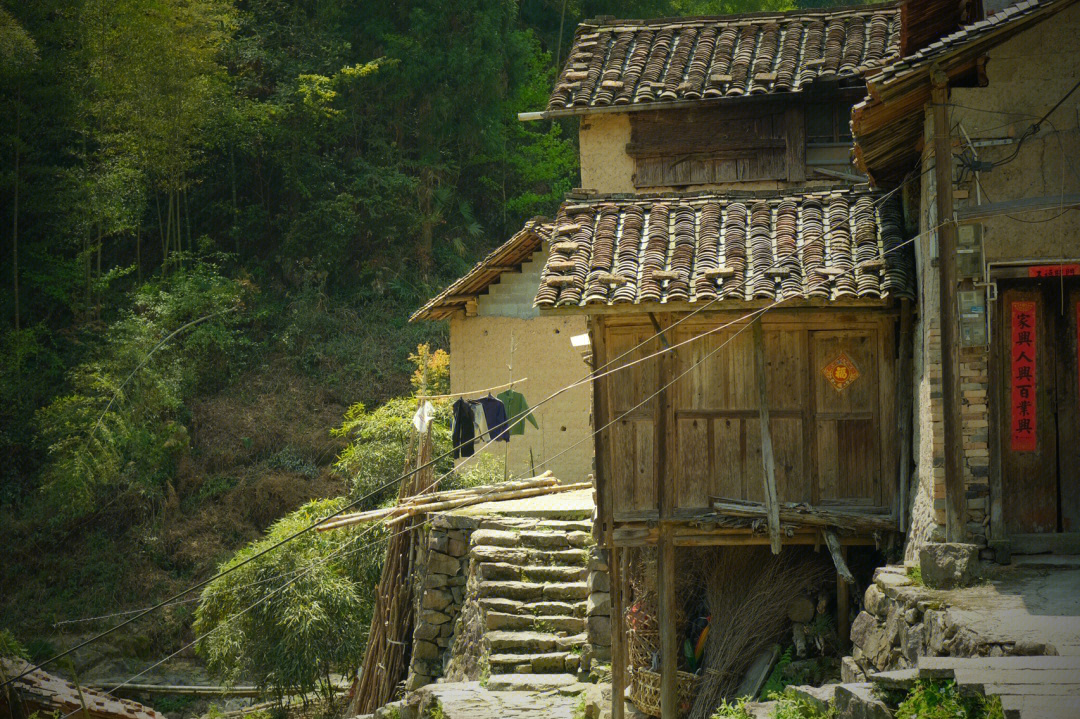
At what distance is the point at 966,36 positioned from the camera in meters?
9.25

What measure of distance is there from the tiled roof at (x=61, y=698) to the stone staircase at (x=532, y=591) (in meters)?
4.48

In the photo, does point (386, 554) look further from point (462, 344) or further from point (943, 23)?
point (943, 23)

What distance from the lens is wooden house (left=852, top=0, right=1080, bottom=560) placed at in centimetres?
950

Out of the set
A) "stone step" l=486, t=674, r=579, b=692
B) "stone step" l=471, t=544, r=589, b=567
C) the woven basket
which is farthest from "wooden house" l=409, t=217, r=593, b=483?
the woven basket

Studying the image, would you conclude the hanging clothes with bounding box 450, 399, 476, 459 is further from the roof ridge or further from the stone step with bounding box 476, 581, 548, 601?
the roof ridge

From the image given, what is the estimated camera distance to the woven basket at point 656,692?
1208 cm

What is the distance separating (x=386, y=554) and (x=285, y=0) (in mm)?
18471

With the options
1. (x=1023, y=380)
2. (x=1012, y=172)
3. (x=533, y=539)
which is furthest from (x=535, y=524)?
(x=1012, y=172)

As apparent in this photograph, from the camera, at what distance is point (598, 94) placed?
16.3 meters

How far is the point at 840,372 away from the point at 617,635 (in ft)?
11.8

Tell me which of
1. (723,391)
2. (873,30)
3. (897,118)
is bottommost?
(723,391)

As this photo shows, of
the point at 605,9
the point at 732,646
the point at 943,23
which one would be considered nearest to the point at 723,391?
the point at 732,646

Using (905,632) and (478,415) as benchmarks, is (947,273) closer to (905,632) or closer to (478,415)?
(905,632)

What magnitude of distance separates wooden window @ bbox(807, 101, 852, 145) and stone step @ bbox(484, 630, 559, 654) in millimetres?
8010
